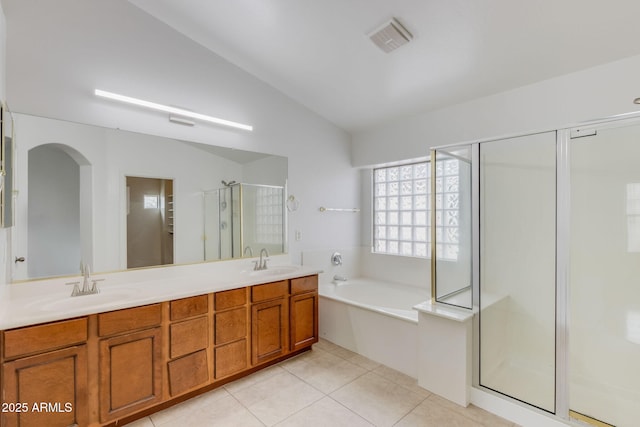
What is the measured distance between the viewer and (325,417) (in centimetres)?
194

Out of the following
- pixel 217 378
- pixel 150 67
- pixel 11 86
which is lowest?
pixel 217 378

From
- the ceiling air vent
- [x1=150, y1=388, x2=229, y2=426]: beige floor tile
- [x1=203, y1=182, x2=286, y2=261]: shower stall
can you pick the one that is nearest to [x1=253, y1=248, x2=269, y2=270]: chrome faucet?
[x1=203, y1=182, x2=286, y2=261]: shower stall

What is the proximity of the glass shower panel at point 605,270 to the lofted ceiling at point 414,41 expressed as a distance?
0.72 meters

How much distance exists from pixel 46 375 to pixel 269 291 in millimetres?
1392

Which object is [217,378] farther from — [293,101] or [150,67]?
[293,101]

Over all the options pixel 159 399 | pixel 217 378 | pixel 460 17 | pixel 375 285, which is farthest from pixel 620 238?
pixel 159 399

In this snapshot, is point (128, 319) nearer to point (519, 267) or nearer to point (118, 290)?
point (118, 290)

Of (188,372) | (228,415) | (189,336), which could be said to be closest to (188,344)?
(189,336)

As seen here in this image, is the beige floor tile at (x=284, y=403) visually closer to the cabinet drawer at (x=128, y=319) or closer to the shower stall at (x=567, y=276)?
the cabinet drawer at (x=128, y=319)

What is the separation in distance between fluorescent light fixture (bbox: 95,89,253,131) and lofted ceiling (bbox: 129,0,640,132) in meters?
0.60

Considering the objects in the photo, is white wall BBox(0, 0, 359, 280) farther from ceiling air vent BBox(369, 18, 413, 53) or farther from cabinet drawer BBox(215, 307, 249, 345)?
ceiling air vent BBox(369, 18, 413, 53)

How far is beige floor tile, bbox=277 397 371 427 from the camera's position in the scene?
6.16 feet

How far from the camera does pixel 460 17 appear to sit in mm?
1962

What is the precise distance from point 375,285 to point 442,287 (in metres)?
1.49
